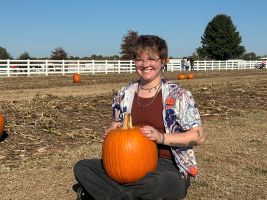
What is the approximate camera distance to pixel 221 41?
100250 mm

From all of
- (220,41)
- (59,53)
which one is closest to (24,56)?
(59,53)

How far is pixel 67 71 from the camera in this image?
35.6 meters

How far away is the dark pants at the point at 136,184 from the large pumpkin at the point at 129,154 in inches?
2.8

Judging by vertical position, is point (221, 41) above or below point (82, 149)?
above

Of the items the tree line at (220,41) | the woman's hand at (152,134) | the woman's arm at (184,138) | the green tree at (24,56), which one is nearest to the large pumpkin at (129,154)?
the woman's hand at (152,134)

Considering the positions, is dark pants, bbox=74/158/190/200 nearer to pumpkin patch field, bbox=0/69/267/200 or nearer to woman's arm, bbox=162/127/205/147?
woman's arm, bbox=162/127/205/147

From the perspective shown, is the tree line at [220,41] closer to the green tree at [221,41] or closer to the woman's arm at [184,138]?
the green tree at [221,41]

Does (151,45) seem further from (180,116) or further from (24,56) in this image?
(24,56)

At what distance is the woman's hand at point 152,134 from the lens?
3.94m

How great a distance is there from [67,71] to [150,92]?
3172cm

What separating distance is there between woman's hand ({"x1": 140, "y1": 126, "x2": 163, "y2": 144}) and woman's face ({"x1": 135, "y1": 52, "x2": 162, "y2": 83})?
0.50 m

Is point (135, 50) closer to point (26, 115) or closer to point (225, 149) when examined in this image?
point (225, 149)

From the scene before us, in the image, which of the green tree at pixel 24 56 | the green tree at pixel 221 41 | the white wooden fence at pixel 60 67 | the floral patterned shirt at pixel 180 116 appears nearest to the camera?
the floral patterned shirt at pixel 180 116

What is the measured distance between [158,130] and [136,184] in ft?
1.73
